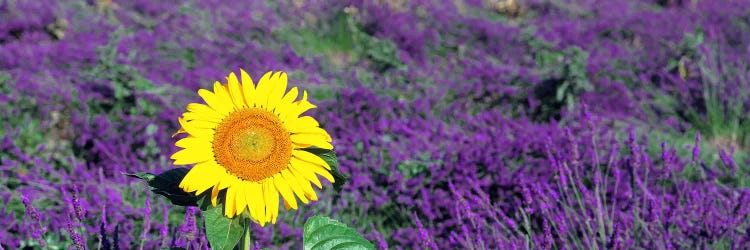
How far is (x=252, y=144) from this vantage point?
1490 mm

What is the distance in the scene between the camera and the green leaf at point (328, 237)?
163 cm

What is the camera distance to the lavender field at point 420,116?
8.32 ft

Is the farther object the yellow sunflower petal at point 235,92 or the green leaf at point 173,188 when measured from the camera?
the green leaf at point 173,188

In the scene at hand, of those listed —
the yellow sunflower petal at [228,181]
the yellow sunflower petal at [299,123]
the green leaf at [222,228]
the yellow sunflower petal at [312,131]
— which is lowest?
the green leaf at [222,228]

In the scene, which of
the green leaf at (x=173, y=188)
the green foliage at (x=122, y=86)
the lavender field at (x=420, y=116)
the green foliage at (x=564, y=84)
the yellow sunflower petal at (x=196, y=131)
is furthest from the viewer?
the green foliage at (x=564, y=84)

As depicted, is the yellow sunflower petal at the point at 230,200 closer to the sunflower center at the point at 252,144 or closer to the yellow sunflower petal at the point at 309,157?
the sunflower center at the point at 252,144

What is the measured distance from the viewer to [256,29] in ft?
17.0

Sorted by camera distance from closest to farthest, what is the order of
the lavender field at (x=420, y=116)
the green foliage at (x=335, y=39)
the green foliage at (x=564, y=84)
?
the lavender field at (x=420, y=116), the green foliage at (x=564, y=84), the green foliage at (x=335, y=39)

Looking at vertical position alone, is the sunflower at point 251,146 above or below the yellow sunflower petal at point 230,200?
above

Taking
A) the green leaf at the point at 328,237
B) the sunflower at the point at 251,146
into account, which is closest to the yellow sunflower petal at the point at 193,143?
the sunflower at the point at 251,146

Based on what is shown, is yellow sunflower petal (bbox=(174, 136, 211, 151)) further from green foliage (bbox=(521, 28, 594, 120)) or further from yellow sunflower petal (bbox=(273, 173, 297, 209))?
green foliage (bbox=(521, 28, 594, 120))

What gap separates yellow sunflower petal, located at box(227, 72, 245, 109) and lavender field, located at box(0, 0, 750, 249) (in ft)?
1.36

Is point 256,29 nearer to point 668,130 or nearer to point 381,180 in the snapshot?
point 381,180

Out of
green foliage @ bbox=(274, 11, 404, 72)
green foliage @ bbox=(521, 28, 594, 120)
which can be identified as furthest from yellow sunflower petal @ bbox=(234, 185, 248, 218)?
green foliage @ bbox=(274, 11, 404, 72)
